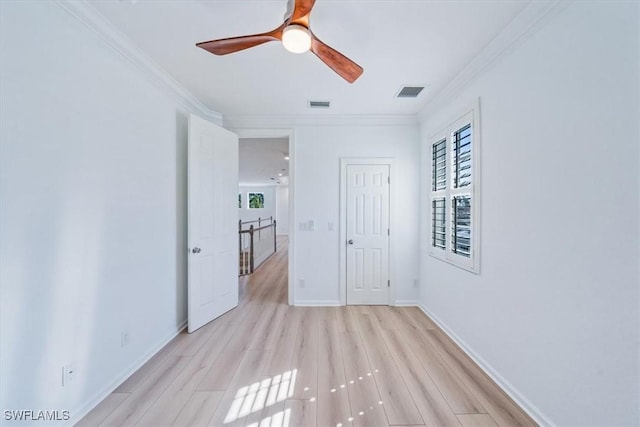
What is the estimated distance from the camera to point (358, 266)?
354 centimetres

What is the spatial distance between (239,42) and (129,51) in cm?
109

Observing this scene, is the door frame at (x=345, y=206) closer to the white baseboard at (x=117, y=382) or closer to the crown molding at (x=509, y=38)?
the crown molding at (x=509, y=38)

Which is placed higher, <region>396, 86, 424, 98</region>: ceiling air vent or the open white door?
<region>396, 86, 424, 98</region>: ceiling air vent

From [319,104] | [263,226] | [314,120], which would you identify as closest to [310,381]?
[319,104]

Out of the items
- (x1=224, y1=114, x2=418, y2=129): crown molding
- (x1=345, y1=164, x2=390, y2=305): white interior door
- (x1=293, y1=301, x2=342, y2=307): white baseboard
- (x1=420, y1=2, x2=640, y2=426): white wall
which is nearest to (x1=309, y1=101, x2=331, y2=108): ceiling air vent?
(x1=224, y1=114, x2=418, y2=129): crown molding

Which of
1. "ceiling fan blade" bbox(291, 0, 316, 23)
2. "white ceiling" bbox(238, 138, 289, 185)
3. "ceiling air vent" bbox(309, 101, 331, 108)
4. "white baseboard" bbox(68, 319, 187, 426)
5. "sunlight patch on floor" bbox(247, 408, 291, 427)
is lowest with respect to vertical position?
"sunlight patch on floor" bbox(247, 408, 291, 427)

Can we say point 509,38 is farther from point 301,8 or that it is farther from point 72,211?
point 72,211

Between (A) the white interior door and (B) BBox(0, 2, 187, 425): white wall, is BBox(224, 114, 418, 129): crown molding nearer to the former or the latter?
(A) the white interior door

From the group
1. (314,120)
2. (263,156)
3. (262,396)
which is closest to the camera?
(262,396)

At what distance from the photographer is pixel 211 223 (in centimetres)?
300

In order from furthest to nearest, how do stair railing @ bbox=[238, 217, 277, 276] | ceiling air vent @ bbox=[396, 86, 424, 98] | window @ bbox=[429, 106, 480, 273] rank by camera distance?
stair railing @ bbox=[238, 217, 277, 276] → ceiling air vent @ bbox=[396, 86, 424, 98] → window @ bbox=[429, 106, 480, 273]

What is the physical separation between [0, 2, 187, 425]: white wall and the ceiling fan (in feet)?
2.77

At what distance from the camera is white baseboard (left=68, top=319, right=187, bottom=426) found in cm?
160

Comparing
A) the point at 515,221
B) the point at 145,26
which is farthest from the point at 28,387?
the point at 515,221
